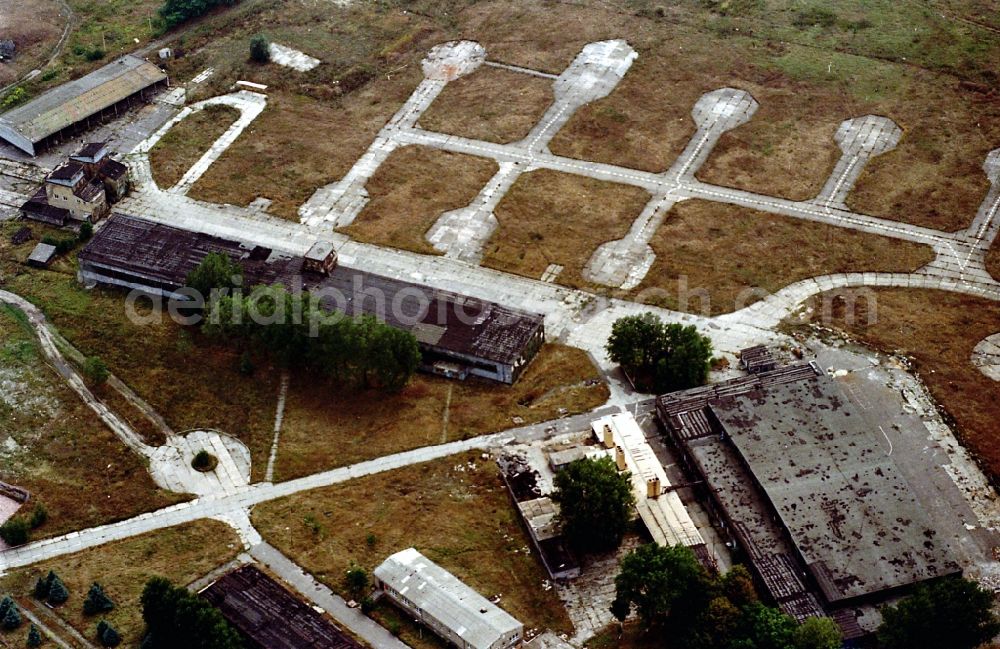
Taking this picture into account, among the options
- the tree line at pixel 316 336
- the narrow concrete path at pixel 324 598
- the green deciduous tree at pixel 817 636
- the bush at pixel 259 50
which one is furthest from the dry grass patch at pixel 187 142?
the green deciduous tree at pixel 817 636

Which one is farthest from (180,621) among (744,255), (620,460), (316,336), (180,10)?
(180,10)

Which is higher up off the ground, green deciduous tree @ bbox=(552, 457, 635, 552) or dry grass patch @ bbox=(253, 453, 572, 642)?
green deciduous tree @ bbox=(552, 457, 635, 552)

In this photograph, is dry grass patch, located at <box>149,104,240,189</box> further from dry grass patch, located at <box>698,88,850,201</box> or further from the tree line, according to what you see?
dry grass patch, located at <box>698,88,850,201</box>

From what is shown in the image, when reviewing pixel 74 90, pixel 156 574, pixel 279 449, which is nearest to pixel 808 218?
pixel 279 449

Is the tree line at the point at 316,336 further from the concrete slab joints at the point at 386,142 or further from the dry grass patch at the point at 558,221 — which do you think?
the dry grass patch at the point at 558,221

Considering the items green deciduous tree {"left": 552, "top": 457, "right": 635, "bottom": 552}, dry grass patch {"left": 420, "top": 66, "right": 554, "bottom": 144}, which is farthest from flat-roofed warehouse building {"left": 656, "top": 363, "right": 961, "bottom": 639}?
dry grass patch {"left": 420, "top": 66, "right": 554, "bottom": 144}

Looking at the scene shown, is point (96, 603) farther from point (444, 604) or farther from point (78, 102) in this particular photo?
point (78, 102)
